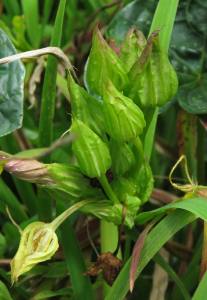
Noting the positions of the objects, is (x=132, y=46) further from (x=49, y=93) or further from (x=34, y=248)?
(x=34, y=248)

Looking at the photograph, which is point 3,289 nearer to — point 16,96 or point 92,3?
point 16,96

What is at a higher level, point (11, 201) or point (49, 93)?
point (49, 93)

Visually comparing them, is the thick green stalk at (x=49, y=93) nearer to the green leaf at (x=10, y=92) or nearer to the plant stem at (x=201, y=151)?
the green leaf at (x=10, y=92)

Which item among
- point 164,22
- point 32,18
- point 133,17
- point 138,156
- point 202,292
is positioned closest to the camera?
point 202,292

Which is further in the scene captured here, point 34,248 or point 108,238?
point 108,238

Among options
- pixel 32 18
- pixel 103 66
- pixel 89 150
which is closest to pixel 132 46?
pixel 103 66

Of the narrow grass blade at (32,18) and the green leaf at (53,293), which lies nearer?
the green leaf at (53,293)

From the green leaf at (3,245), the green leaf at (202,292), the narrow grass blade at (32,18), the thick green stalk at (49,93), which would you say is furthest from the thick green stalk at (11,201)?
the narrow grass blade at (32,18)
